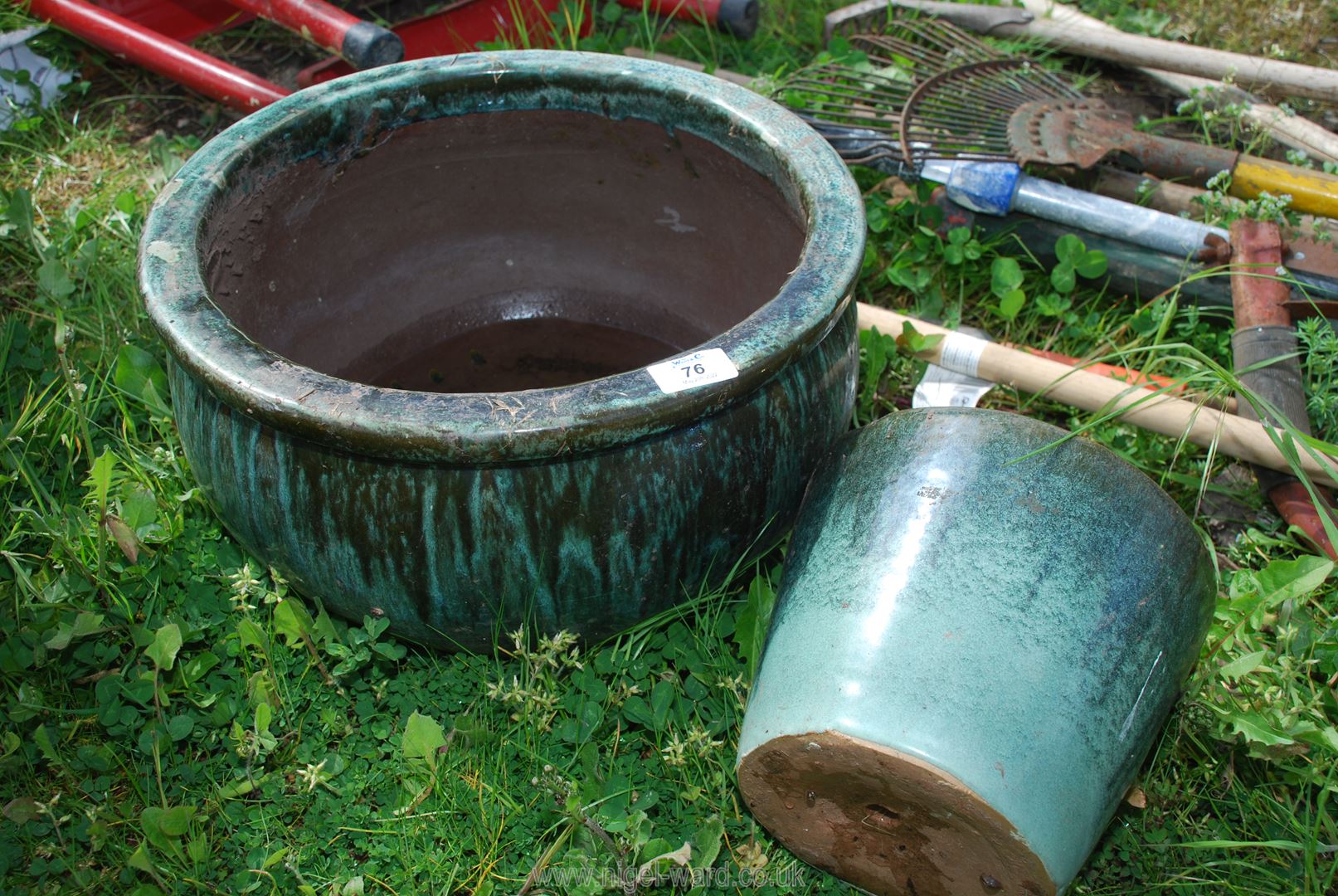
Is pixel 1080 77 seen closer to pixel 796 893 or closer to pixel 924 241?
pixel 924 241

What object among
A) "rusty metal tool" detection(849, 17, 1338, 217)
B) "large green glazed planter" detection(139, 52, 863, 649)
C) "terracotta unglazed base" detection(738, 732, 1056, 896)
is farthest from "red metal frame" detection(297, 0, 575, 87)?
"terracotta unglazed base" detection(738, 732, 1056, 896)

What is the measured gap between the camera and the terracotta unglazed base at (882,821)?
1.32 meters

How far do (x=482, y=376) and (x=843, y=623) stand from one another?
1.12 meters

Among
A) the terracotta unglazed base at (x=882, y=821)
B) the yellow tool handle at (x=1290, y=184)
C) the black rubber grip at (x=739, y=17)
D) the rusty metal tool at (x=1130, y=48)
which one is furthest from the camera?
the black rubber grip at (x=739, y=17)

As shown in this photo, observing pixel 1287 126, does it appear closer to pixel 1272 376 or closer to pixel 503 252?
pixel 1272 376

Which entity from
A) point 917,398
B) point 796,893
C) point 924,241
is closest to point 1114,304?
point 924,241

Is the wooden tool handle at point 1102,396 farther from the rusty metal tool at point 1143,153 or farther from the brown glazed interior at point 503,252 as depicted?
the rusty metal tool at point 1143,153

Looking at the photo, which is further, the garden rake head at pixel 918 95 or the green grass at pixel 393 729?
the garden rake head at pixel 918 95

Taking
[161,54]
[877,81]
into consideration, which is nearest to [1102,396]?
[877,81]

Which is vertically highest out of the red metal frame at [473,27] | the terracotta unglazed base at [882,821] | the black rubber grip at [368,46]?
the black rubber grip at [368,46]

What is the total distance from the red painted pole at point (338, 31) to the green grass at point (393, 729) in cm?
87

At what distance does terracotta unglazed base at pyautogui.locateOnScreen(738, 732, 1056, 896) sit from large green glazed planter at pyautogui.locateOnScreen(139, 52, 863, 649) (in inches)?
13.0

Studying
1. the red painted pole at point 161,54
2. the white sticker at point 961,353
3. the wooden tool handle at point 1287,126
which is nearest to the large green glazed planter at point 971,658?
the white sticker at point 961,353

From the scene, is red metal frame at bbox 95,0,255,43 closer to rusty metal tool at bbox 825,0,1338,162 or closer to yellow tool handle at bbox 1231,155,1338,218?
rusty metal tool at bbox 825,0,1338,162
